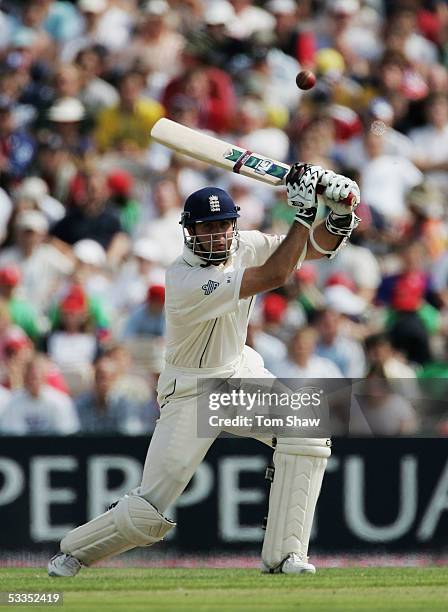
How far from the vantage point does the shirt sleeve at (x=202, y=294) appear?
6.20 meters

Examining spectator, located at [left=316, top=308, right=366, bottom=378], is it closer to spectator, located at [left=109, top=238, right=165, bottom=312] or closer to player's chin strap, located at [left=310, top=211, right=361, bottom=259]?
spectator, located at [left=109, top=238, right=165, bottom=312]

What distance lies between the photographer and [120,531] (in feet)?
20.9

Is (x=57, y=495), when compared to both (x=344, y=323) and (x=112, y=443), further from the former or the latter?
(x=344, y=323)

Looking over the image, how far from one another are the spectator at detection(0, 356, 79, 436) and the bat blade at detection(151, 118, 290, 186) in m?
2.30

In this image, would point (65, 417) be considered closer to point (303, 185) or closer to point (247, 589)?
point (247, 589)

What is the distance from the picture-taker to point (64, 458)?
7812 millimetres

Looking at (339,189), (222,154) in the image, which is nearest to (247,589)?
(339,189)

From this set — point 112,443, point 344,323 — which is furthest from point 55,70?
point 112,443

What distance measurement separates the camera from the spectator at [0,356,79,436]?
8.73 metres

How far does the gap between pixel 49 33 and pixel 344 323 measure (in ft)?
14.5

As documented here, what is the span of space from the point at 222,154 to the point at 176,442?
1.37 metres

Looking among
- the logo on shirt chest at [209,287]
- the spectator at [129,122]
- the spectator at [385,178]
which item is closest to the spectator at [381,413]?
the logo on shirt chest at [209,287]

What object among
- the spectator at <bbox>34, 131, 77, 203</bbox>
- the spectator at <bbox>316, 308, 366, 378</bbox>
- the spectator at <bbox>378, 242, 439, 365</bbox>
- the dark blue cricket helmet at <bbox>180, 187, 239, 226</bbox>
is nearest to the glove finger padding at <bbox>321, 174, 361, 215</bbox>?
the dark blue cricket helmet at <bbox>180, 187, 239, 226</bbox>

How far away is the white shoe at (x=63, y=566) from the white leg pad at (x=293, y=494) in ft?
2.82
